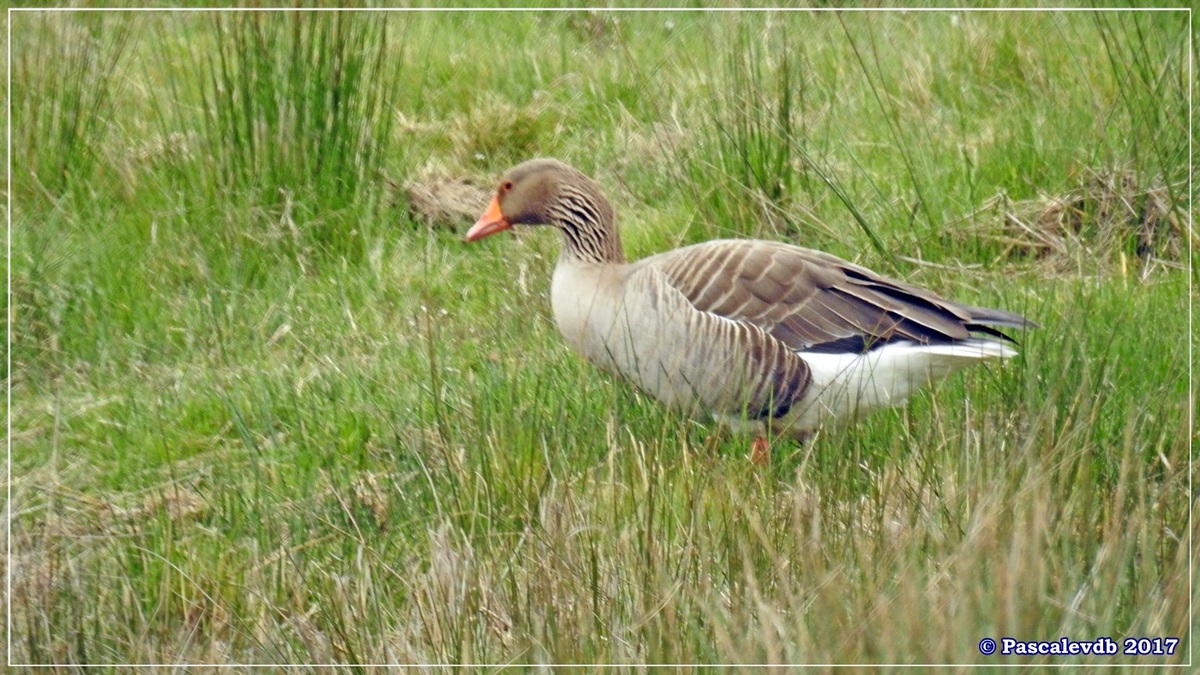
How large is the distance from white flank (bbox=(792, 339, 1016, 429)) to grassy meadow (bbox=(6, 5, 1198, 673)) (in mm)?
111

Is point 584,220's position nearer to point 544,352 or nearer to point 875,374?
point 544,352

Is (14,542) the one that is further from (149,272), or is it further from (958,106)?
(958,106)

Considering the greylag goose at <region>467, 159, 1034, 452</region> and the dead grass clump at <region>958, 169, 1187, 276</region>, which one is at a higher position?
the dead grass clump at <region>958, 169, 1187, 276</region>

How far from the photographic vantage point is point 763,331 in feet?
16.2

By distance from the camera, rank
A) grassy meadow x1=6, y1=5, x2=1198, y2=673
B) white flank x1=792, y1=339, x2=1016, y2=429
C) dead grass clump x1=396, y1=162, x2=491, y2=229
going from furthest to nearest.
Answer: dead grass clump x1=396, y1=162, x2=491, y2=229 < white flank x1=792, y1=339, x2=1016, y2=429 < grassy meadow x1=6, y1=5, x2=1198, y2=673

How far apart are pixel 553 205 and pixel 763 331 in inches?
39.7

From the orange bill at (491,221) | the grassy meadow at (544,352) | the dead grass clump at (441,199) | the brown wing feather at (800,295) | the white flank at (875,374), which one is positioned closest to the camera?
the grassy meadow at (544,352)

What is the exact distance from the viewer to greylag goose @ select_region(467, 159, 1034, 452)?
15.6 feet

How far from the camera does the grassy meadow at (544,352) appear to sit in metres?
3.17

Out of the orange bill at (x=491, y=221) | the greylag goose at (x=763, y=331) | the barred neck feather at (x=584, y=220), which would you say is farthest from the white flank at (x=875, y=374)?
the orange bill at (x=491, y=221)

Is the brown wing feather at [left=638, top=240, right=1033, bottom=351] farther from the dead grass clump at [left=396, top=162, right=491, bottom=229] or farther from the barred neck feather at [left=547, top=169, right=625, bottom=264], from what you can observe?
the dead grass clump at [left=396, top=162, right=491, bottom=229]

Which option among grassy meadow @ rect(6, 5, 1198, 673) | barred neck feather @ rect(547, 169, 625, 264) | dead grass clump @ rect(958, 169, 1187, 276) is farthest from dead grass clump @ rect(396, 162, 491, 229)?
dead grass clump @ rect(958, 169, 1187, 276)

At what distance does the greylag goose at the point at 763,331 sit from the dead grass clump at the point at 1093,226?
2.56ft

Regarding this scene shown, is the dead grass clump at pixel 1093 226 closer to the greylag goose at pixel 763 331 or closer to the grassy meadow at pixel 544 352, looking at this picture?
the grassy meadow at pixel 544 352
